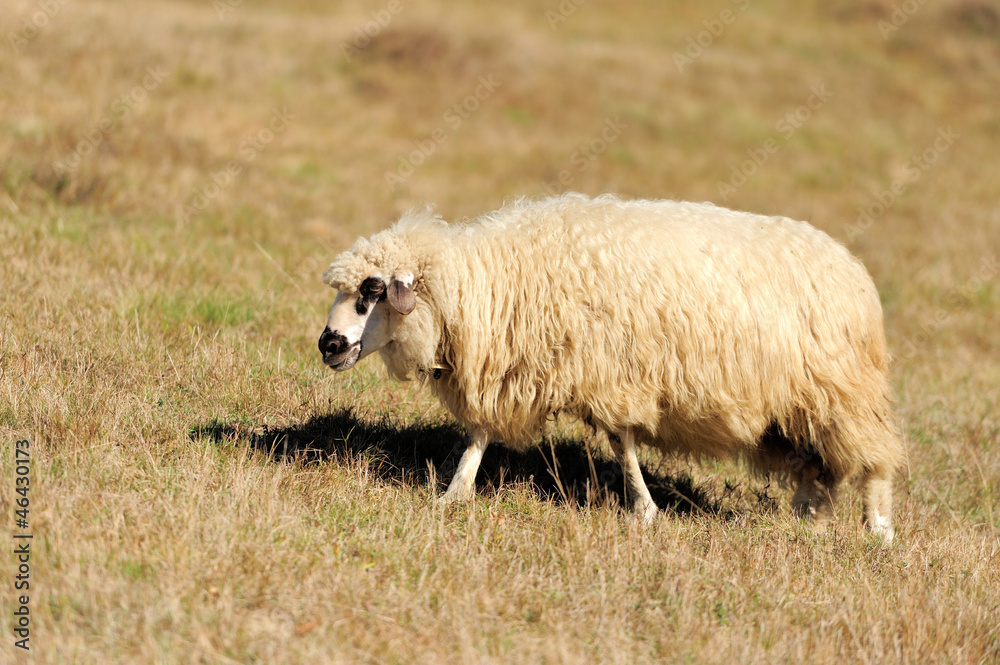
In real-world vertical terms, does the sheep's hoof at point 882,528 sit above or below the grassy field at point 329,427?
below

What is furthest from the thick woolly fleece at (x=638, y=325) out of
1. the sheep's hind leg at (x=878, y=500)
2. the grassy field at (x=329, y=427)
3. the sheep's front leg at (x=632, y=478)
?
the grassy field at (x=329, y=427)

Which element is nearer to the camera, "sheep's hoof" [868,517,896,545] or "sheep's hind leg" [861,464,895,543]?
"sheep's hoof" [868,517,896,545]

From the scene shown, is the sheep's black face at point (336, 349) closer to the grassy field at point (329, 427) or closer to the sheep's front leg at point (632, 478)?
the grassy field at point (329, 427)

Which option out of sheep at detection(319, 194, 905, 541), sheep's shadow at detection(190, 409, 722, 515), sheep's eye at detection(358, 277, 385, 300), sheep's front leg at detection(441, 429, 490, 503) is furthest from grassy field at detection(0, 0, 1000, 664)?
sheep's eye at detection(358, 277, 385, 300)

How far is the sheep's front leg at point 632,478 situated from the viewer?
189 inches

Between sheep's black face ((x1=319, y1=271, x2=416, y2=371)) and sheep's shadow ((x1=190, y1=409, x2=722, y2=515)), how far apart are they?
567 mm

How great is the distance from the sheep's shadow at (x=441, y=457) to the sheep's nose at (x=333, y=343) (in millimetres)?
562

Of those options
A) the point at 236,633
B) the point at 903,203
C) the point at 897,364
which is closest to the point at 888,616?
the point at 236,633

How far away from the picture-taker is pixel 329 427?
521 centimetres

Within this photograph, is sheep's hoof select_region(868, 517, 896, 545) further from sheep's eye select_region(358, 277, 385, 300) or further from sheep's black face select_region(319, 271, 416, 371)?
sheep's eye select_region(358, 277, 385, 300)

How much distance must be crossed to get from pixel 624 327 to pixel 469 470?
1.14m

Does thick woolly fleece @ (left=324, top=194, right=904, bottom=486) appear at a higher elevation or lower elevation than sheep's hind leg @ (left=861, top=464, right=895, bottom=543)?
higher

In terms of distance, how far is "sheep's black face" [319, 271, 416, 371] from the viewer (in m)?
4.52

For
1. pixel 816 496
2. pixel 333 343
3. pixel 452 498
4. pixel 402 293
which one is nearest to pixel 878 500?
pixel 816 496
